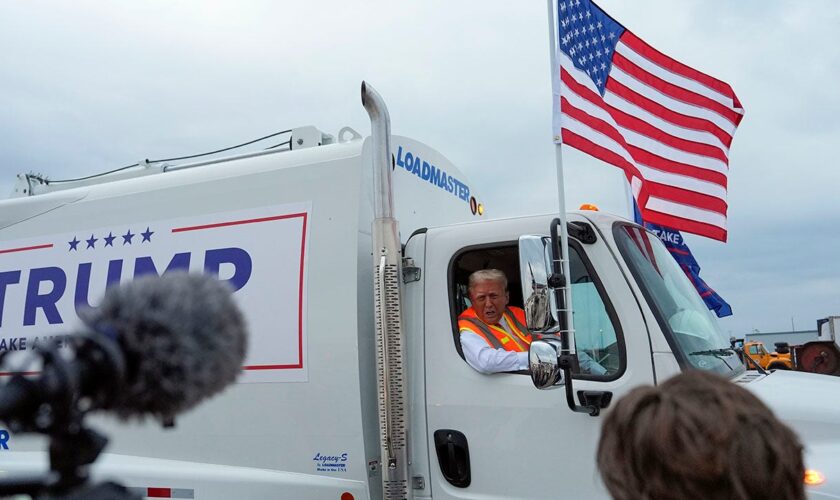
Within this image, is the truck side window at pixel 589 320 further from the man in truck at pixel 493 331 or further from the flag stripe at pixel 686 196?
the flag stripe at pixel 686 196

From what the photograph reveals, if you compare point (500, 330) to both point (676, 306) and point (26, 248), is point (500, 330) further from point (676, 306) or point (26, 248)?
point (26, 248)

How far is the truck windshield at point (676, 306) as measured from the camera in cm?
341

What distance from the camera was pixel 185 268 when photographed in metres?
3.94

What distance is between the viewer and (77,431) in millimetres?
958

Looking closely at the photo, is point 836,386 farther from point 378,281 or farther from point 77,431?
point 77,431

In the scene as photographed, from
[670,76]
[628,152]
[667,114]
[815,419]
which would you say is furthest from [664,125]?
[815,419]

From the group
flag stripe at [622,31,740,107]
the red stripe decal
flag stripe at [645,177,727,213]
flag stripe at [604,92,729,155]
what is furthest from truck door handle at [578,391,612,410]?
the red stripe decal

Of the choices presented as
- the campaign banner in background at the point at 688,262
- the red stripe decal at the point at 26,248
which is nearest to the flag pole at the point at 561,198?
the campaign banner in background at the point at 688,262

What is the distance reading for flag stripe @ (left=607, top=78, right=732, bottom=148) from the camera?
15.5 ft

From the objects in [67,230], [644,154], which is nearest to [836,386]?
[644,154]

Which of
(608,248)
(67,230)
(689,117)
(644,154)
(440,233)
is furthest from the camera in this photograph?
(689,117)

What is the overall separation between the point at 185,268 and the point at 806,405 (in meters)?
2.99

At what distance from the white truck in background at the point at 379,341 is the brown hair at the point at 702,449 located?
1.89 meters

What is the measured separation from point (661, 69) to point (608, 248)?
2.12 meters
